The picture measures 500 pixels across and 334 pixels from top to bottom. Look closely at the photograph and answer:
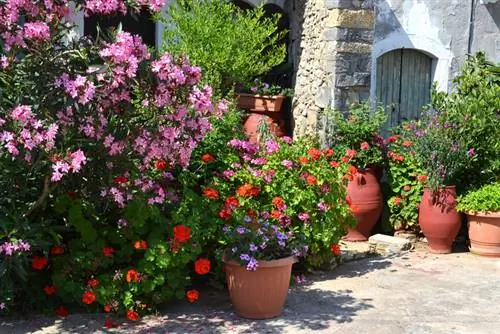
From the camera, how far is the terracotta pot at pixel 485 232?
257 inches

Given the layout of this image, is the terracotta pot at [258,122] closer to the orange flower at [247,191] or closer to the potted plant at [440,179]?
the potted plant at [440,179]

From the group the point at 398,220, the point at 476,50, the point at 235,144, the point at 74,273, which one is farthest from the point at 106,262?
the point at 476,50

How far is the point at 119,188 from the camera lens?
4234 millimetres

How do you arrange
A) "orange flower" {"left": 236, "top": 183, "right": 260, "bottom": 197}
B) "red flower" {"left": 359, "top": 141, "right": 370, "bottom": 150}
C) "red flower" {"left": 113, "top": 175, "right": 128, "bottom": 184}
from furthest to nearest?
"red flower" {"left": 359, "top": 141, "right": 370, "bottom": 150} < "orange flower" {"left": 236, "top": 183, "right": 260, "bottom": 197} < "red flower" {"left": 113, "top": 175, "right": 128, "bottom": 184}

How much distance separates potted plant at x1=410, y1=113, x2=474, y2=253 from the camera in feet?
21.5

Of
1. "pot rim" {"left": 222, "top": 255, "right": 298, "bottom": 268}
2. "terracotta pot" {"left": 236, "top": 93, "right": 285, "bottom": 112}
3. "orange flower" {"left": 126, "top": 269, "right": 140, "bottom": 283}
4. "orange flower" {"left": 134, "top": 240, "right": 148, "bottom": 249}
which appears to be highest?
"terracotta pot" {"left": 236, "top": 93, "right": 285, "bottom": 112}

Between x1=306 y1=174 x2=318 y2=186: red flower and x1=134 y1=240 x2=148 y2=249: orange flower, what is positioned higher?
x1=306 y1=174 x2=318 y2=186: red flower

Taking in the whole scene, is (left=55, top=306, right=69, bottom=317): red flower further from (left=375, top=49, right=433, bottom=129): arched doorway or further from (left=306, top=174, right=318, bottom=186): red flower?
(left=375, top=49, right=433, bottom=129): arched doorway

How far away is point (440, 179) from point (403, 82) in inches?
102

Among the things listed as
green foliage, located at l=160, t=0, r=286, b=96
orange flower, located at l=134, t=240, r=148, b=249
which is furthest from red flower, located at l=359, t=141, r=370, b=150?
orange flower, located at l=134, t=240, r=148, b=249

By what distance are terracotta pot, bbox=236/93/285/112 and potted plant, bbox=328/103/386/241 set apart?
127 cm

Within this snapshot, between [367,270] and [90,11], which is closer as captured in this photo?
[90,11]

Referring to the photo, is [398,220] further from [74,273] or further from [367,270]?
[74,273]

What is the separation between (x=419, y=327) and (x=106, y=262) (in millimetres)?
2190
